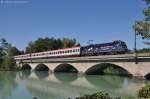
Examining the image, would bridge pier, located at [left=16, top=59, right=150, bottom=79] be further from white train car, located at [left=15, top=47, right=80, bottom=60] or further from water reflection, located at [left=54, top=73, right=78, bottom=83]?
water reflection, located at [left=54, top=73, right=78, bottom=83]

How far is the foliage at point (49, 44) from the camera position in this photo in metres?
117

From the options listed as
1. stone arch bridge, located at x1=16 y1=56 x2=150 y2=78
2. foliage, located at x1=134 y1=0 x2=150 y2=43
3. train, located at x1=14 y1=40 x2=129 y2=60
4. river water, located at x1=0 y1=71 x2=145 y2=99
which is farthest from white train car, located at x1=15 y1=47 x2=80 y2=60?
foliage, located at x1=134 y1=0 x2=150 y2=43

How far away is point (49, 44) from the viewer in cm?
11781

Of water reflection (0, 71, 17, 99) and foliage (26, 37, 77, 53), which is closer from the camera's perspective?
water reflection (0, 71, 17, 99)

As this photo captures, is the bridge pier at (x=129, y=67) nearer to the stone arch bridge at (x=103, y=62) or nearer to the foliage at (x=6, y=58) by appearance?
the stone arch bridge at (x=103, y=62)

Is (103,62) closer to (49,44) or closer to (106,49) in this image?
(106,49)

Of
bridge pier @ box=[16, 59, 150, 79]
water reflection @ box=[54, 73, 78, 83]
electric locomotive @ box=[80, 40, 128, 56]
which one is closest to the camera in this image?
bridge pier @ box=[16, 59, 150, 79]

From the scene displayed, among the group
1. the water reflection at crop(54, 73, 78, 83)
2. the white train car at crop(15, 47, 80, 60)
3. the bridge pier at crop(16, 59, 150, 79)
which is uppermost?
the white train car at crop(15, 47, 80, 60)

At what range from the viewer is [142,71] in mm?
44062

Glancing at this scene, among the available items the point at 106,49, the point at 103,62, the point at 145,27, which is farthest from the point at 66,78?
the point at 145,27

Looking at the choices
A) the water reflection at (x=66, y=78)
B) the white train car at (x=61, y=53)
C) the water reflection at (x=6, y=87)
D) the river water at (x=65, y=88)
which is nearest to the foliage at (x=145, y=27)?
the river water at (x=65, y=88)

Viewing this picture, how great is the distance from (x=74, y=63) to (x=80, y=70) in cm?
193

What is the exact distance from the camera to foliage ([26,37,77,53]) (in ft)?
385

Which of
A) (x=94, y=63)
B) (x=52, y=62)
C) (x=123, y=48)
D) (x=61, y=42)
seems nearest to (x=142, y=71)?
(x=123, y=48)
